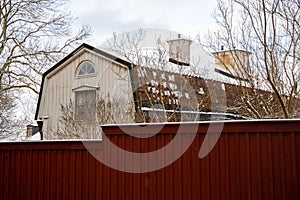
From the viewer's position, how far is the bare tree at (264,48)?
5.73 m

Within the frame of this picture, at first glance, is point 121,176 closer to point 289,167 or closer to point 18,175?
point 18,175

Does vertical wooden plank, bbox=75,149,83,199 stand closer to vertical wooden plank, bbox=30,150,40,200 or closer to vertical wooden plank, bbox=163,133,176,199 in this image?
vertical wooden plank, bbox=30,150,40,200

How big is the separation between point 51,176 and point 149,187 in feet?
4.44

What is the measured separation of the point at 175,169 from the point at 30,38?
33.2 ft

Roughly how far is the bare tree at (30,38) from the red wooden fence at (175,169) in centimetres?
783

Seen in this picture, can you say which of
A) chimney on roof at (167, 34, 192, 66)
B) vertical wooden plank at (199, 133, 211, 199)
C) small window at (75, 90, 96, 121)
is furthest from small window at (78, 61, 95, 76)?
vertical wooden plank at (199, 133, 211, 199)

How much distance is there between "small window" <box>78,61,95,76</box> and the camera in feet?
30.8

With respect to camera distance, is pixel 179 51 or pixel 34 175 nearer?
pixel 34 175

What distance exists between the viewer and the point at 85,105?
27.1 ft

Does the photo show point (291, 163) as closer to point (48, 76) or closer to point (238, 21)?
point (238, 21)

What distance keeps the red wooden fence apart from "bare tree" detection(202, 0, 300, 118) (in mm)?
2428

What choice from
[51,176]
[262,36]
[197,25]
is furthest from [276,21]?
[51,176]

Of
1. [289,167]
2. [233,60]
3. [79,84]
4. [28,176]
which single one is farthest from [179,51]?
[289,167]

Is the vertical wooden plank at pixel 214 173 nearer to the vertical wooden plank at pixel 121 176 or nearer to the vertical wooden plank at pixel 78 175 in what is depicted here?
the vertical wooden plank at pixel 121 176
